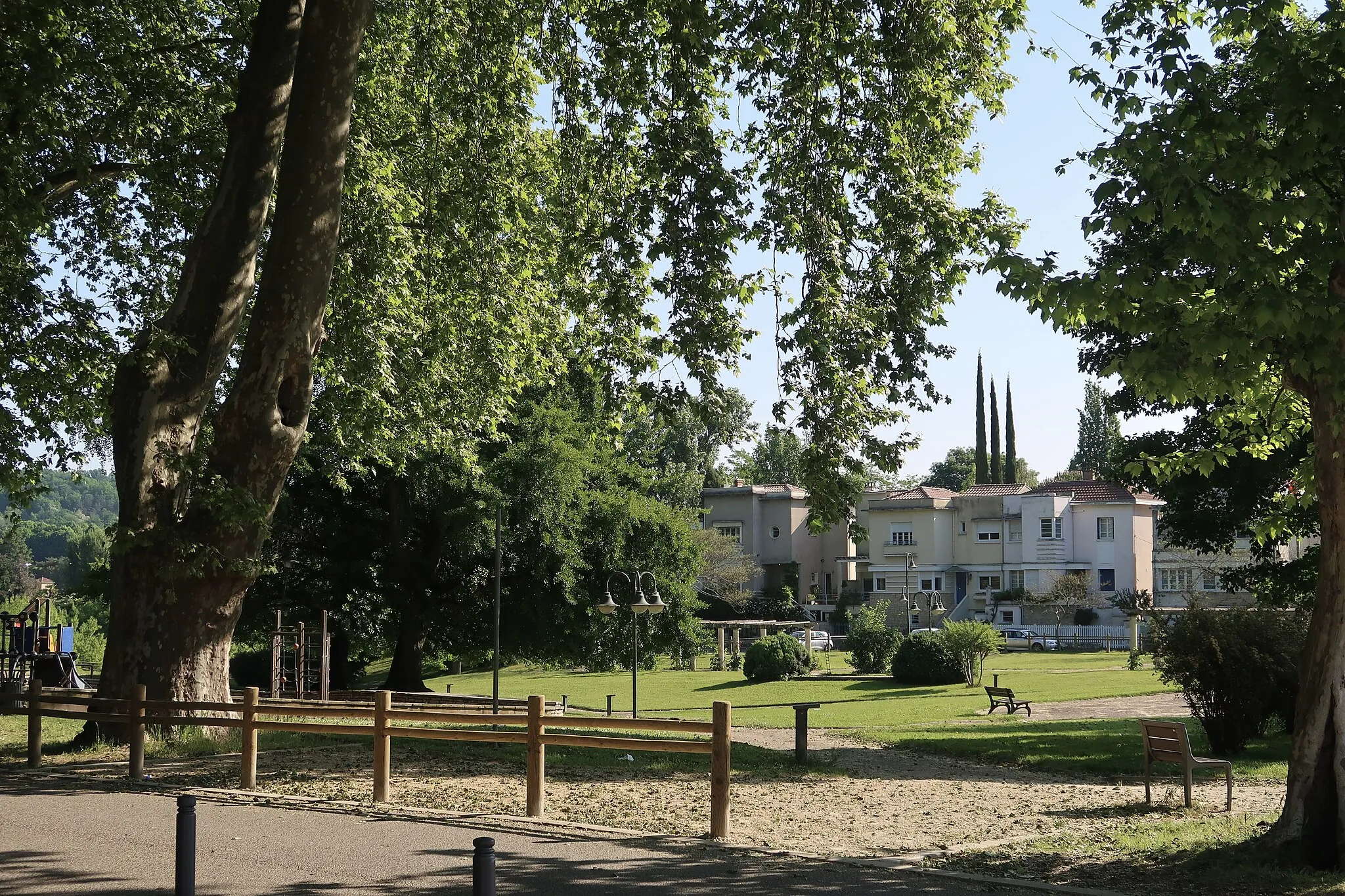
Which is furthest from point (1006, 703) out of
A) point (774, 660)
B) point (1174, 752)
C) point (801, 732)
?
point (1174, 752)

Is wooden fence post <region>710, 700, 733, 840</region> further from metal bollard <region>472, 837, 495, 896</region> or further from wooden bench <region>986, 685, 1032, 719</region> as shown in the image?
wooden bench <region>986, 685, 1032, 719</region>

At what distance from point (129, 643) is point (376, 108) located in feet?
34.0

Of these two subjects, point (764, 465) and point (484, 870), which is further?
point (764, 465)

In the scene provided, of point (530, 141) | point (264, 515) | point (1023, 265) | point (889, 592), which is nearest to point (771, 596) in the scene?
point (889, 592)

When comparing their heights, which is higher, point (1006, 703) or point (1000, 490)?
point (1000, 490)

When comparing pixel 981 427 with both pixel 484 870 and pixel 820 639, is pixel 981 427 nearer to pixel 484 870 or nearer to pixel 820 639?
pixel 820 639

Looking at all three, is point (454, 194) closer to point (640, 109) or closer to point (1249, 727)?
point (640, 109)

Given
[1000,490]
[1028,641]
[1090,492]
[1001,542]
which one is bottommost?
[1028,641]

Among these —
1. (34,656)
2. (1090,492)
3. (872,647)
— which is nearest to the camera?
(34,656)

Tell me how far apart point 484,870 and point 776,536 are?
7841 centimetres

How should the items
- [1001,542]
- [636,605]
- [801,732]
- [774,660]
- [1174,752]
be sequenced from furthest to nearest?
[1001,542]
[774,660]
[636,605]
[801,732]
[1174,752]

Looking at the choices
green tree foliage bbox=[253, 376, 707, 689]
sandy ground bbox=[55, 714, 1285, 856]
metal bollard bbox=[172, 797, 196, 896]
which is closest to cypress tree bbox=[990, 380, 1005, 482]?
green tree foliage bbox=[253, 376, 707, 689]

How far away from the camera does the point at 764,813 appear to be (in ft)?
42.5

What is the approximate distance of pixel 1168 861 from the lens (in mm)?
10125
